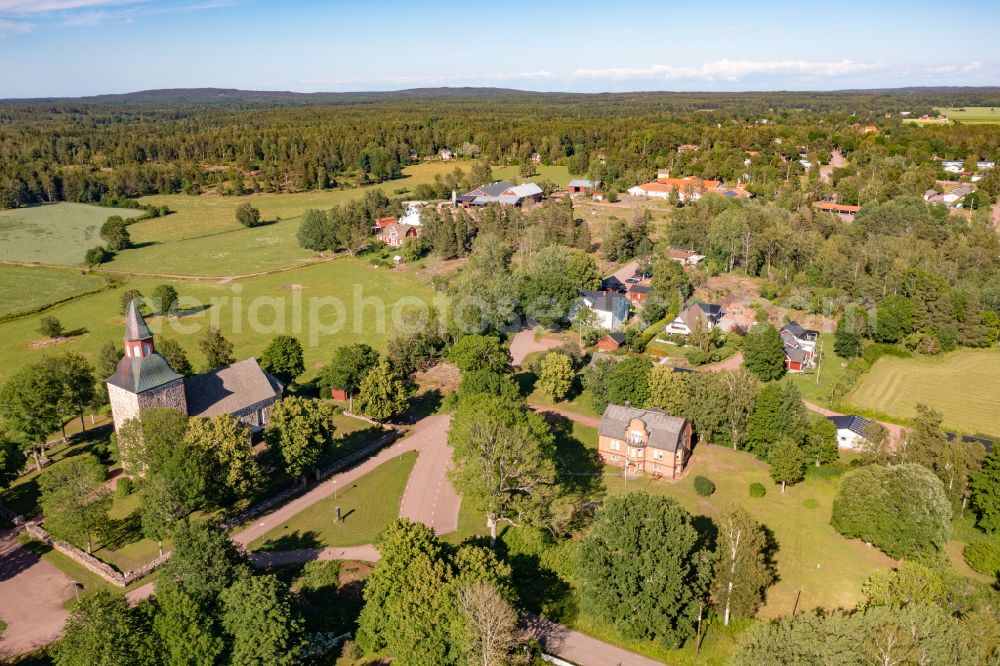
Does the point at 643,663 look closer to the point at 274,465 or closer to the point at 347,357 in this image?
the point at 274,465

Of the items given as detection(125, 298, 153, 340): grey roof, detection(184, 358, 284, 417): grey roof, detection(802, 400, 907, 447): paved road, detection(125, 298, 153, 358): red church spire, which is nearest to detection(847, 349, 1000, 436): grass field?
detection(802, 400, 907, 447): paved road

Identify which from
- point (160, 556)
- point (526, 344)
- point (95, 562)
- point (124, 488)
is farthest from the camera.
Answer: point (526, 344)

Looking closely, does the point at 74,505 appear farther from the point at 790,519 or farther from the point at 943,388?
the point at 943,388

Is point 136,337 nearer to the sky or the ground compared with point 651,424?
nearer to the sky

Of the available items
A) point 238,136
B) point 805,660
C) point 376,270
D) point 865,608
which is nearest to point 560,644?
point 805,660

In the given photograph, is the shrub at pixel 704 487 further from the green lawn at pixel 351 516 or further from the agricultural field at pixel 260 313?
the agricultural field at pixel 260 313

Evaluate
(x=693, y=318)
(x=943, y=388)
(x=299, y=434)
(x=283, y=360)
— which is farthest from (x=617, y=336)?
(x=299, y=434)

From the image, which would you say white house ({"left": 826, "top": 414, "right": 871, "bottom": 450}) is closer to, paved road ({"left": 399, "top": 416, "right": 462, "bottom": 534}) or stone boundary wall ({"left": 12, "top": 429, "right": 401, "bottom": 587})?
paved road ({"left": 399, "top": 416, "right": 462, "bottom": 534})
